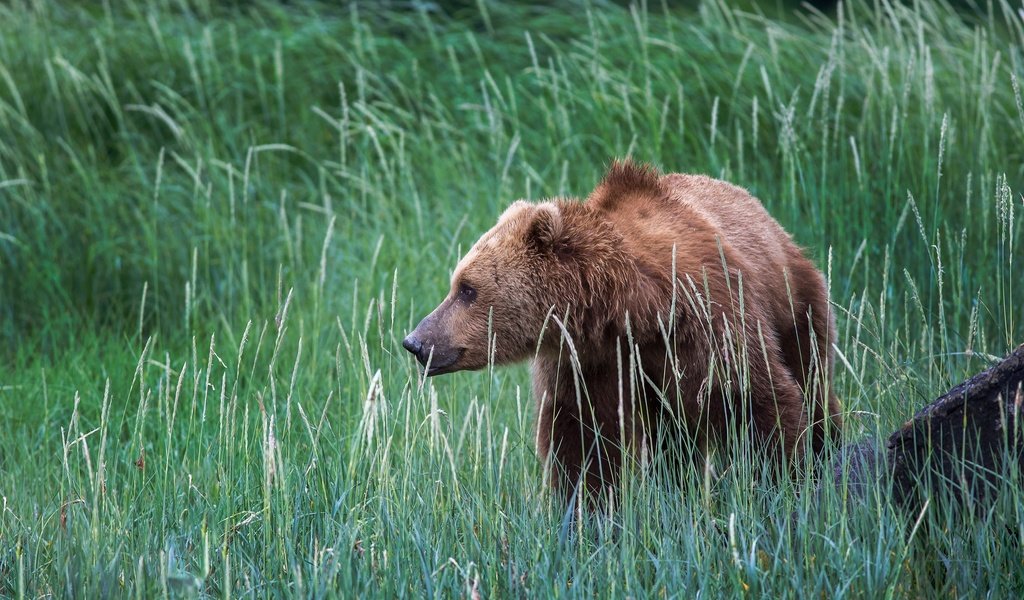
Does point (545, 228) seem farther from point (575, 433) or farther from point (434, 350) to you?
point (575, 433)

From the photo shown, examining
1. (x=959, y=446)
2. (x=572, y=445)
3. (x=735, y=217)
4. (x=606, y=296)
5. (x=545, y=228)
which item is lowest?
(x=572, y=445)

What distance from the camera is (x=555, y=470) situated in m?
3.85

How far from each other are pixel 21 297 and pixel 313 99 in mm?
2583

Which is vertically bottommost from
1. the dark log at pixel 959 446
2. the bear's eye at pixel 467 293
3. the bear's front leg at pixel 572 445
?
the bear's front leg at pixel 572 445

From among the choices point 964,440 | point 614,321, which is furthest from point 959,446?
point 614,321

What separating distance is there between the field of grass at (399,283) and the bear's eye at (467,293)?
0.30 meters

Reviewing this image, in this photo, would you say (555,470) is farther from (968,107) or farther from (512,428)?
(968,107)

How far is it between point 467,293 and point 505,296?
0.14 meters

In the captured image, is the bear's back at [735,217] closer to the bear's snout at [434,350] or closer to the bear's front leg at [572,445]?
the bear's front leg at [572,445]

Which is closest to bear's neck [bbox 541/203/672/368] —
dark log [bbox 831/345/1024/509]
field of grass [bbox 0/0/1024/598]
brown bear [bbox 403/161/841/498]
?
brown bear [bbox 403/161/841/498]

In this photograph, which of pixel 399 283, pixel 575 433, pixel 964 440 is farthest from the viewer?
pixel 399 283

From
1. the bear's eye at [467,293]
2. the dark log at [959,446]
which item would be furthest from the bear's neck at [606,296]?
the dark log at [959,446]

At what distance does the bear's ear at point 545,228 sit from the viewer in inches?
151

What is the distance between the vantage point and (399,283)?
19.0 ft
